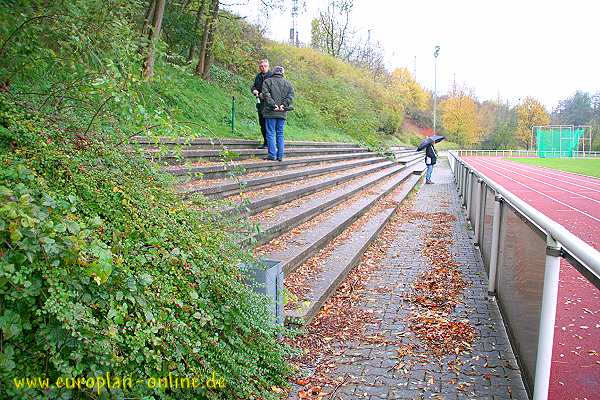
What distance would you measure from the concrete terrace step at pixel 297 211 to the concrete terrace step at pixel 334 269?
2.35 ft

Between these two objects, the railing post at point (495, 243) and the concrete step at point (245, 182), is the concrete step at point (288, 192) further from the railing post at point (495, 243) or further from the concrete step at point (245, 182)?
the railing post at point (495, 243)

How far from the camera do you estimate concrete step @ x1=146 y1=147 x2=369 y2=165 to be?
4109 millimetres

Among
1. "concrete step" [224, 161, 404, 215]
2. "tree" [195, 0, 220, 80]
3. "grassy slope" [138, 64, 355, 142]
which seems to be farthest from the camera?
"tree" [195, 0, 220, 80]

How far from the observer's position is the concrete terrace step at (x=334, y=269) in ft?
14.1

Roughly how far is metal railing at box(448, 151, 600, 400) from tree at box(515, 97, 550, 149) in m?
72.0

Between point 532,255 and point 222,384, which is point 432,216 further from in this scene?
point 222,384

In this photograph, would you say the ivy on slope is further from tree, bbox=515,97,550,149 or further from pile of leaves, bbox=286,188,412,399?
tree, bbox=515,97,550,149

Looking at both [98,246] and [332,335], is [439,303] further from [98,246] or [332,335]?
[98,246]

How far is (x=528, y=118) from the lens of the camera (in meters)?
70.2

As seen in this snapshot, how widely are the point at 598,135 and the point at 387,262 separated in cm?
6575

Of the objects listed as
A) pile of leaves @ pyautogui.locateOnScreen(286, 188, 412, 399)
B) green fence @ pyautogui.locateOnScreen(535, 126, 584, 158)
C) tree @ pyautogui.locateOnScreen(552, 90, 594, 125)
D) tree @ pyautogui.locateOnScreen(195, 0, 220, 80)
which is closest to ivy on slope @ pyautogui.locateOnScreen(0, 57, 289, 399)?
pile of leaves @ pyautogui.locateOnScreen(286, 188, 412, 399)

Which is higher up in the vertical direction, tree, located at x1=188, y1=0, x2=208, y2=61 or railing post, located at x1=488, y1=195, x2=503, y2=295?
tree, located at x1=188, y1=0, x2=208, y2=61

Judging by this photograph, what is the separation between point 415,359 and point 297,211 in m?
3.80

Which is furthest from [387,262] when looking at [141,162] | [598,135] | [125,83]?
[598,135]
